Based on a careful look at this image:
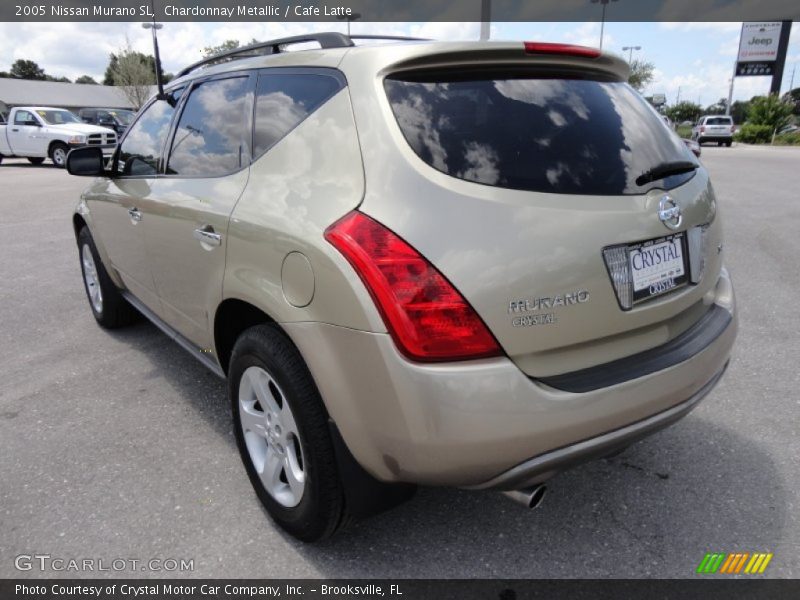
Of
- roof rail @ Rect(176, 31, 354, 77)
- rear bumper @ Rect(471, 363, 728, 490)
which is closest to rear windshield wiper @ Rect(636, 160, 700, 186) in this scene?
rear bumper @ Rect(471, 363, 728, 490)

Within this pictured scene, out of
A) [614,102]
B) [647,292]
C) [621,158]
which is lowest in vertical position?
[647,292]

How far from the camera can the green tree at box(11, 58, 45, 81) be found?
96.0 m

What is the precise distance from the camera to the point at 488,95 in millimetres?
1998

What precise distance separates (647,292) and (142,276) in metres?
2.80

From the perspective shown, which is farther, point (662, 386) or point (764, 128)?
point (764, 128)

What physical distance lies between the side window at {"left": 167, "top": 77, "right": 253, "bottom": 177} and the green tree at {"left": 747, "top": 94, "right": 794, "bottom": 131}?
49.4 m

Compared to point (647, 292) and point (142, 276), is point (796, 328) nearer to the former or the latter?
point (647, 292)

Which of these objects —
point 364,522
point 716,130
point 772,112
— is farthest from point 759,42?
point 364,522

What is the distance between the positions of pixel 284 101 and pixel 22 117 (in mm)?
22531

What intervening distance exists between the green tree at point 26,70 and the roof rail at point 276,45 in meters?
114

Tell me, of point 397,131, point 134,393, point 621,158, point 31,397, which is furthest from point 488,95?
point 31,397

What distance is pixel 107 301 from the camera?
14.7ft

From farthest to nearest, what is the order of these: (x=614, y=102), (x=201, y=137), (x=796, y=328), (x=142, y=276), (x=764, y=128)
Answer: (x=764, y=128)
(x=796, y=328)
(x=142, y=276)
(x=201, y=137)
(x=614, y=102)

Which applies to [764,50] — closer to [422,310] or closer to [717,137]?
[717,137]
